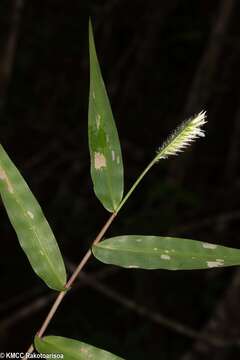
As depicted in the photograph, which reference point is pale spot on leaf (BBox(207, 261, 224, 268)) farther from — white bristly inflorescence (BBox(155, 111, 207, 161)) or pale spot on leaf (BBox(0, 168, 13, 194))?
pale spot on leaf (BBox(0, 168, 13, 194))

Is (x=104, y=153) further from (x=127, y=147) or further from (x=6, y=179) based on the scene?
(x=127, y=147)

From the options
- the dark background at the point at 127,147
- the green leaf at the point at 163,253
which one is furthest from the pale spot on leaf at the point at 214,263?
the dark background at the point at 127,147

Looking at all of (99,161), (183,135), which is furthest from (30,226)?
(183,135)

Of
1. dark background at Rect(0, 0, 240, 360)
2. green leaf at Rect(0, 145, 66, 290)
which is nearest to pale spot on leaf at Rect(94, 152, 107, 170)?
green leaf at Rect(0, 145, 66, 290)

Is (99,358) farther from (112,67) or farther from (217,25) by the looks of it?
(112,67)

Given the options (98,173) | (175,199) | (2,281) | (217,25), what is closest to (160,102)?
(217,25)

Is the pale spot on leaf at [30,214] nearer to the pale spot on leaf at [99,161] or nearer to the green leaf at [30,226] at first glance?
the green leaf at [30,226]
